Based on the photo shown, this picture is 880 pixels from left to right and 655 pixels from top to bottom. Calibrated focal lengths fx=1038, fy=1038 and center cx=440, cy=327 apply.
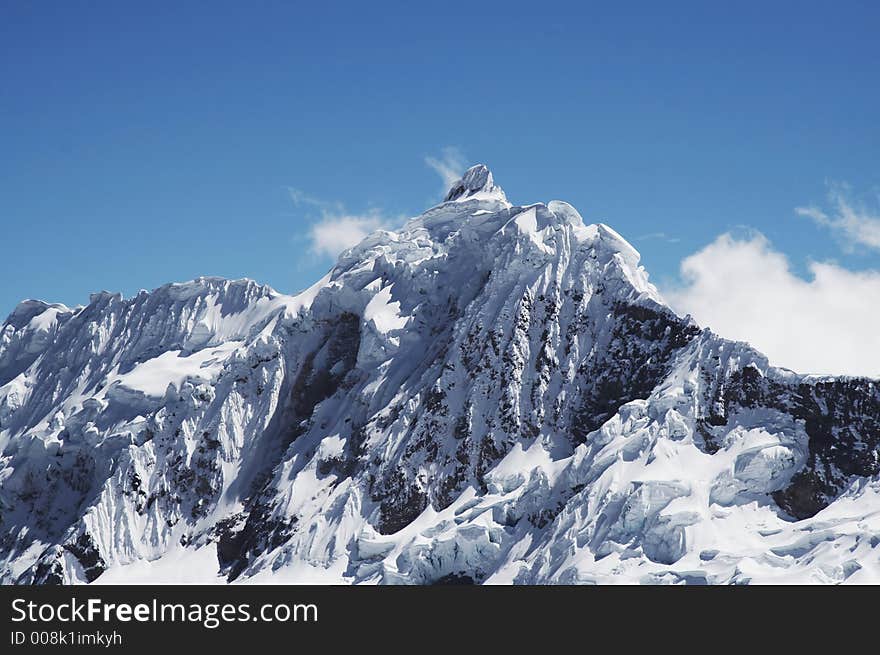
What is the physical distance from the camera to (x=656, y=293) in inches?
6978

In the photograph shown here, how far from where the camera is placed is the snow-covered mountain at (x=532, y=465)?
444 ft

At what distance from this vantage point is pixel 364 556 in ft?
526

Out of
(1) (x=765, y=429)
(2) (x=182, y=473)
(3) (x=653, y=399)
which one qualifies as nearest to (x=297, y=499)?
(2) (x=182, y=473)

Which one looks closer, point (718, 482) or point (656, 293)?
point (718, 482)

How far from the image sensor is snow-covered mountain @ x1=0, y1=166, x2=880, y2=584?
135250 millimetres

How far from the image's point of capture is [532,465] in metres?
162
